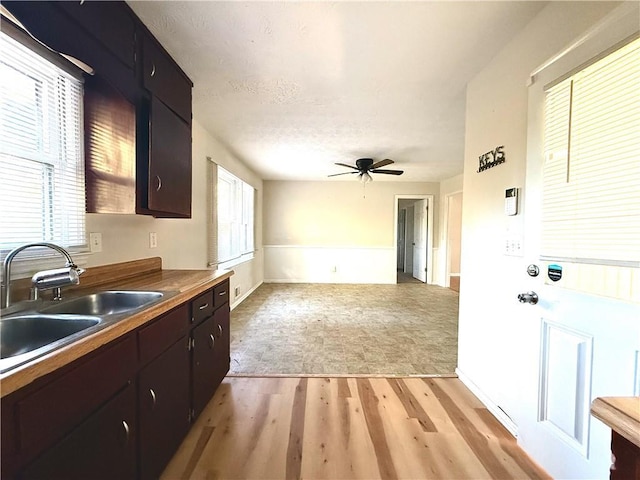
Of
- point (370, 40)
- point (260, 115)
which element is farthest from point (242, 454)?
point (260, 115)

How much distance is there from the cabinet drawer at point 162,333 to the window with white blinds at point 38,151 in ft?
2.21

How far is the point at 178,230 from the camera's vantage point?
9.14 feet

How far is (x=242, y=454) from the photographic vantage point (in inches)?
62.2

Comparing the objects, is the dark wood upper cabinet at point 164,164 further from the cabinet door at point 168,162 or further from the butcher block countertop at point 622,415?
the butcher block countertop at point 622,415

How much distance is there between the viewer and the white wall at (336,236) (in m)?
6.79

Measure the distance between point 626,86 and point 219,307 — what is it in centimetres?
234

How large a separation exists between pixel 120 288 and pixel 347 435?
60.6 inches

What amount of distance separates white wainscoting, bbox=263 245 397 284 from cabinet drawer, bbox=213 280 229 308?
4.58m

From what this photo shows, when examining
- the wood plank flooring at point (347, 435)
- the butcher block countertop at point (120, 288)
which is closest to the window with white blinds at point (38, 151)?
the butcher block countertop at point (120, 288)

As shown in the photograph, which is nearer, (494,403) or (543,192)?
(543,192)

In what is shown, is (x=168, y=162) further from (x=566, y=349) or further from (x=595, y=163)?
(x=566, y=349)

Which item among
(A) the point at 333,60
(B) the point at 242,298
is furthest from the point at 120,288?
(B) the point at 242,298

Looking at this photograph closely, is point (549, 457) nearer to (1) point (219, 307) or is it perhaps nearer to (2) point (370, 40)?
(1) point (219, 307)

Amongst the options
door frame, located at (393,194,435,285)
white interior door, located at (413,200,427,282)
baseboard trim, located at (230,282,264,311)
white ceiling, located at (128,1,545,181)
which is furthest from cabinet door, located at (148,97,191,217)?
white interior door, located at (413,200,427,282)
